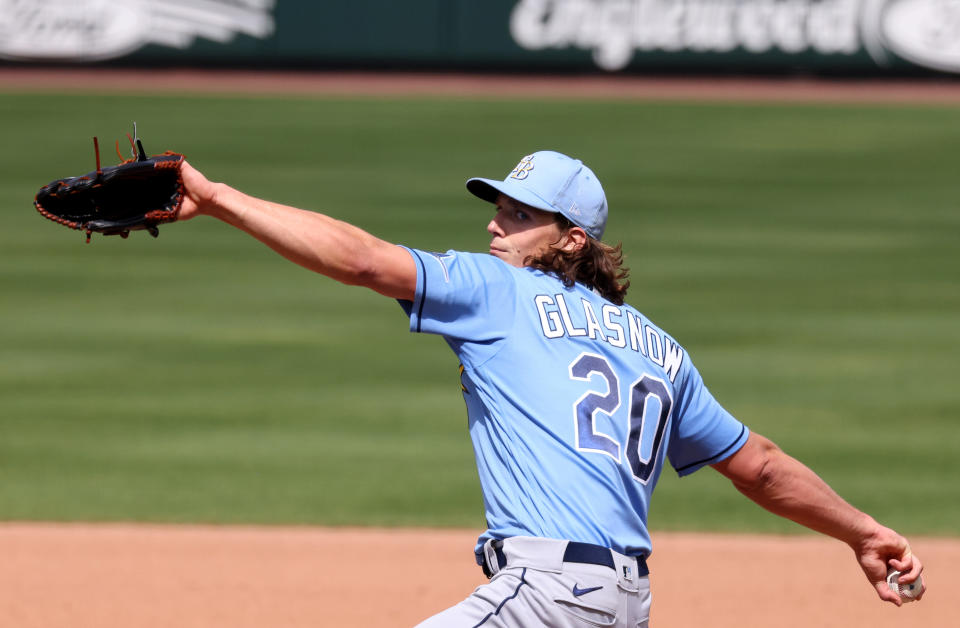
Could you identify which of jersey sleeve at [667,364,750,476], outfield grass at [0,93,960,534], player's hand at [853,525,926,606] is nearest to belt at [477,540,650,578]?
jersey sleeve at [667,364,750,476]

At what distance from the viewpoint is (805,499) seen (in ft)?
12.5

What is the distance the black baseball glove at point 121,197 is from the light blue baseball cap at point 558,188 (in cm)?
79

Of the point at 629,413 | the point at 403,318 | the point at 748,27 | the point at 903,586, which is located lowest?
the point at 403,318

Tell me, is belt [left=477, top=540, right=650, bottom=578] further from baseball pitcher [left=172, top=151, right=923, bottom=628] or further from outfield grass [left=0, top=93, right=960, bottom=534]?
outfield grass [left=0, top=93, right=960, bottom=534]

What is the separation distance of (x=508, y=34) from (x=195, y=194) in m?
20.0

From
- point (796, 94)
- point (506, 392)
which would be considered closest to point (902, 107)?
point (796, 94)

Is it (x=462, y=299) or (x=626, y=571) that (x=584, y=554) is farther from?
(x=462, y=299)

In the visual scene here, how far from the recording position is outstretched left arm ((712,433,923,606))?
149 inches

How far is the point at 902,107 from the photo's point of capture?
21.3m

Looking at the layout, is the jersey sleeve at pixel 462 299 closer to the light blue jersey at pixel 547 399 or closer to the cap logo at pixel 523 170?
the light blue jersey at pixel 547 399

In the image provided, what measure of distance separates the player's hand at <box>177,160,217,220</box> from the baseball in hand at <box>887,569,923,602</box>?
2115 mm

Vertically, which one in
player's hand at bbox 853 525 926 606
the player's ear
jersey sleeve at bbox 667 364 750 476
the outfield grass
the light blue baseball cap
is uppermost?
the light blue baseball cap

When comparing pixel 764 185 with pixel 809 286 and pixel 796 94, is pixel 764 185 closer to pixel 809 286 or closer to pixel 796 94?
pixel 809 286

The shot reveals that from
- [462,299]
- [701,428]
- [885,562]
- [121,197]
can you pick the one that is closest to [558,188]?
[462,299]
